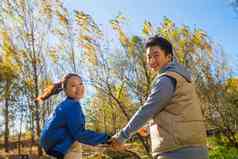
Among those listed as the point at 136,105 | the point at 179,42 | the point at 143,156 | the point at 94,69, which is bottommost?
the point at 143,156

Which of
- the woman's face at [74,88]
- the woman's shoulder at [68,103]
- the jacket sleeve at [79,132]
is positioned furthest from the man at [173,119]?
the woman's face at [74,88]

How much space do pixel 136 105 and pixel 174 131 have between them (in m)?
12.4

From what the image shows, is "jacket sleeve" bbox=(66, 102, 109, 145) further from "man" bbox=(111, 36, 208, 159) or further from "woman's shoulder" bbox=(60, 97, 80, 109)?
"man" bbox=(111, 36, 208, 159)

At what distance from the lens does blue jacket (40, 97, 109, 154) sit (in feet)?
10.5

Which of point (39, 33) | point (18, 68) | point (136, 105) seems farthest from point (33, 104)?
point (136, 105)

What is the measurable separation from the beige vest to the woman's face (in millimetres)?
955

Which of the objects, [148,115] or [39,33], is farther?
[39,33]

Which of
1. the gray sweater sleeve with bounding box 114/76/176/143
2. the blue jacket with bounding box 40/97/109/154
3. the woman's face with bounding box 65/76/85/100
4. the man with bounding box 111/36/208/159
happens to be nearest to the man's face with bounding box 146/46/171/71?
the man with bounding box 111/36/208/159

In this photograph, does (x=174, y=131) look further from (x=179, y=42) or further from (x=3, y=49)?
→ (x=3, y=49)

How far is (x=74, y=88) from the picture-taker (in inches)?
137

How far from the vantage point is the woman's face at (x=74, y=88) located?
3.46m

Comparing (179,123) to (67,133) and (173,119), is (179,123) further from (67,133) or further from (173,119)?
(67,133)

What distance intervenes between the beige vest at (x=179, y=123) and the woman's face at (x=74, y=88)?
0.95 meters

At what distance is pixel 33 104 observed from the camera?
68.3ft
